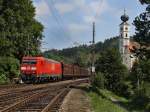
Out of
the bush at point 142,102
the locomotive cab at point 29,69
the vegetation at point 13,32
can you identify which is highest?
the vegetation at point 13,32

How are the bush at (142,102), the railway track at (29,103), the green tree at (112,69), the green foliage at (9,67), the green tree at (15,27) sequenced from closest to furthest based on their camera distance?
the railway track at (29,103) < the bush at (142,102) < the green foliage at (9,67) < the green tree at (15,27) < the green tree at (112,69)

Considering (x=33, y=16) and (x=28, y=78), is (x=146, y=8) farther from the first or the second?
(x=33, y=16)

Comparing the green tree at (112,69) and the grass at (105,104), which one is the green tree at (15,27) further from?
the grass at (105,104)

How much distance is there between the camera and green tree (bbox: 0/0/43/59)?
74.9 m

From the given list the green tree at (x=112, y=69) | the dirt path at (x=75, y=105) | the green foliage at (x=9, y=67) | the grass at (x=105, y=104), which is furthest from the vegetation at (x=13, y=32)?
the dirt path at (x=75, y=105)

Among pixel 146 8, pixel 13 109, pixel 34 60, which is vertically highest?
pixel 146 8

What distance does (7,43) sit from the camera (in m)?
73.1

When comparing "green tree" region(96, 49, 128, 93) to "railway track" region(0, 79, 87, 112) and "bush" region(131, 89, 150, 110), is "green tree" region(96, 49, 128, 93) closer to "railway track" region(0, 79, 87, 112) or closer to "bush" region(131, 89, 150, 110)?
"bush" region(131, 89, 150, 110)

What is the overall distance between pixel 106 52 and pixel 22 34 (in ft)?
46.7

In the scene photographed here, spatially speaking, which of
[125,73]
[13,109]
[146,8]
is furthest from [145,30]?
[125,73]

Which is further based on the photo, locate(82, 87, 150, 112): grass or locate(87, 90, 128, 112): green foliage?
locate(82, 87, 150, 112): grass

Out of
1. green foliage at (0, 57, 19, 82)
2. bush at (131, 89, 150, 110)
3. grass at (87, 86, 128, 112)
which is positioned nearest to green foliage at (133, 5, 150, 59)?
bush at (131, 89, 150, 110)

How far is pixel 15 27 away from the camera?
260ft

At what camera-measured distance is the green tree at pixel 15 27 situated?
74.9m
